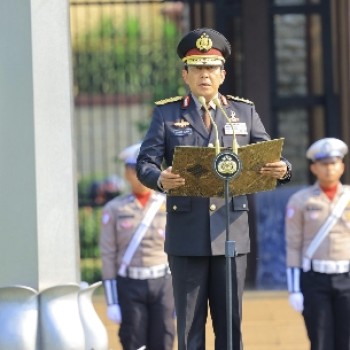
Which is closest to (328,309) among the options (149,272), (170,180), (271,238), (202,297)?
(149,272)

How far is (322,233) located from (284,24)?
663cm

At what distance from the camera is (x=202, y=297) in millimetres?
6344

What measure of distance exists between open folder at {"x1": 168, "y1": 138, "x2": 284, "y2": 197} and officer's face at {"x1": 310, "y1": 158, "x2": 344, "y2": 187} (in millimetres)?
2945

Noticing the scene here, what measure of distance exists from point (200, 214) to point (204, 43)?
0.74 m

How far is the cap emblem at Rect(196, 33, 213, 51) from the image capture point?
638 centimetres

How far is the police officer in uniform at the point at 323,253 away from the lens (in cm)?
889

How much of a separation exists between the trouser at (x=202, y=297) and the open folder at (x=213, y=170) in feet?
1.30

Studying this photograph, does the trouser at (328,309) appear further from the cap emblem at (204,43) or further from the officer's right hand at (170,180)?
the officer's right hand at (170,180)

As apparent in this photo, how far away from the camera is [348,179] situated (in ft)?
46.8

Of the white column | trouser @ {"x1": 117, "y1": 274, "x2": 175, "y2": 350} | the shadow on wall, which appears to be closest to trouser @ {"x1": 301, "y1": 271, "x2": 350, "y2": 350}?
trouser @ {"x1": 117, "y1": 274, "x2": 175, "y2": 350}

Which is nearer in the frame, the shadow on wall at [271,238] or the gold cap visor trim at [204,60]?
the gold cap visor trim at [204,60]

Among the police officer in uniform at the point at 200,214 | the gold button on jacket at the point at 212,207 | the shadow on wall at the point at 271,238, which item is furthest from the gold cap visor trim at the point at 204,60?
the shadow on wall at the point at 271,238

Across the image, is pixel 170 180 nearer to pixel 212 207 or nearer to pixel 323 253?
pixel 212 207

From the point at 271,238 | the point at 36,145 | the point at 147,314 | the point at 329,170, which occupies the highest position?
the point at 36,145
